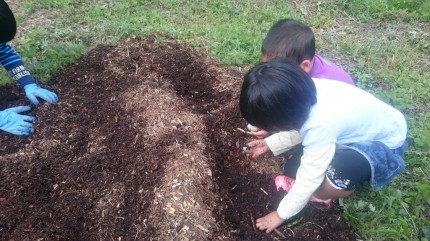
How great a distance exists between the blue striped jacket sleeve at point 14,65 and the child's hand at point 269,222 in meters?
1.98

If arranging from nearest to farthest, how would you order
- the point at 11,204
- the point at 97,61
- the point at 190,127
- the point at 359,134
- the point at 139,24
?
the point at 359,134 < the point at 11,204 < the point at 190,127 < the point at 97,61 < the point at 139,24

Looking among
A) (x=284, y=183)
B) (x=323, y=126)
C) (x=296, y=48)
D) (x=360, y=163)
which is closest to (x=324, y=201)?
(x=284, y=183)

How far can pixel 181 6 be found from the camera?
3.96m

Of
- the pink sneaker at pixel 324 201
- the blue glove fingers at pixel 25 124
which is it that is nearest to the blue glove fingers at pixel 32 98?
the blue glove fingers at pixel 25 124

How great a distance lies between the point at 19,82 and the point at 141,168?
128cm

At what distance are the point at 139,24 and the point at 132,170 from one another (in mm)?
1833

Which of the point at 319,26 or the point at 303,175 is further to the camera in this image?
the point at 319,26

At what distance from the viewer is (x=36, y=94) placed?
8.87ft

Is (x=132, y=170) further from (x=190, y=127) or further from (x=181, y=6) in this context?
(x=181, y=6)

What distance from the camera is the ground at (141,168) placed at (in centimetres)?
203

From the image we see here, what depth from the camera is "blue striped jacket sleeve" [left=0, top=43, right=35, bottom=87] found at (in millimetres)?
2697

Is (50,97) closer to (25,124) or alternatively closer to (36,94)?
(36,94)

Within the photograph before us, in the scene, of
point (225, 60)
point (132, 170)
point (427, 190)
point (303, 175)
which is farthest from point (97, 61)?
point (427, 190)

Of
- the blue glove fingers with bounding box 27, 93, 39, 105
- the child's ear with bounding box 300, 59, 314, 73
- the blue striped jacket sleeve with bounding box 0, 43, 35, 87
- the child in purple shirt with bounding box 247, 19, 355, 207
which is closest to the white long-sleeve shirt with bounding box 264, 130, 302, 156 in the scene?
the child in purple shirt with bounding box 247, 19, 355, 207
